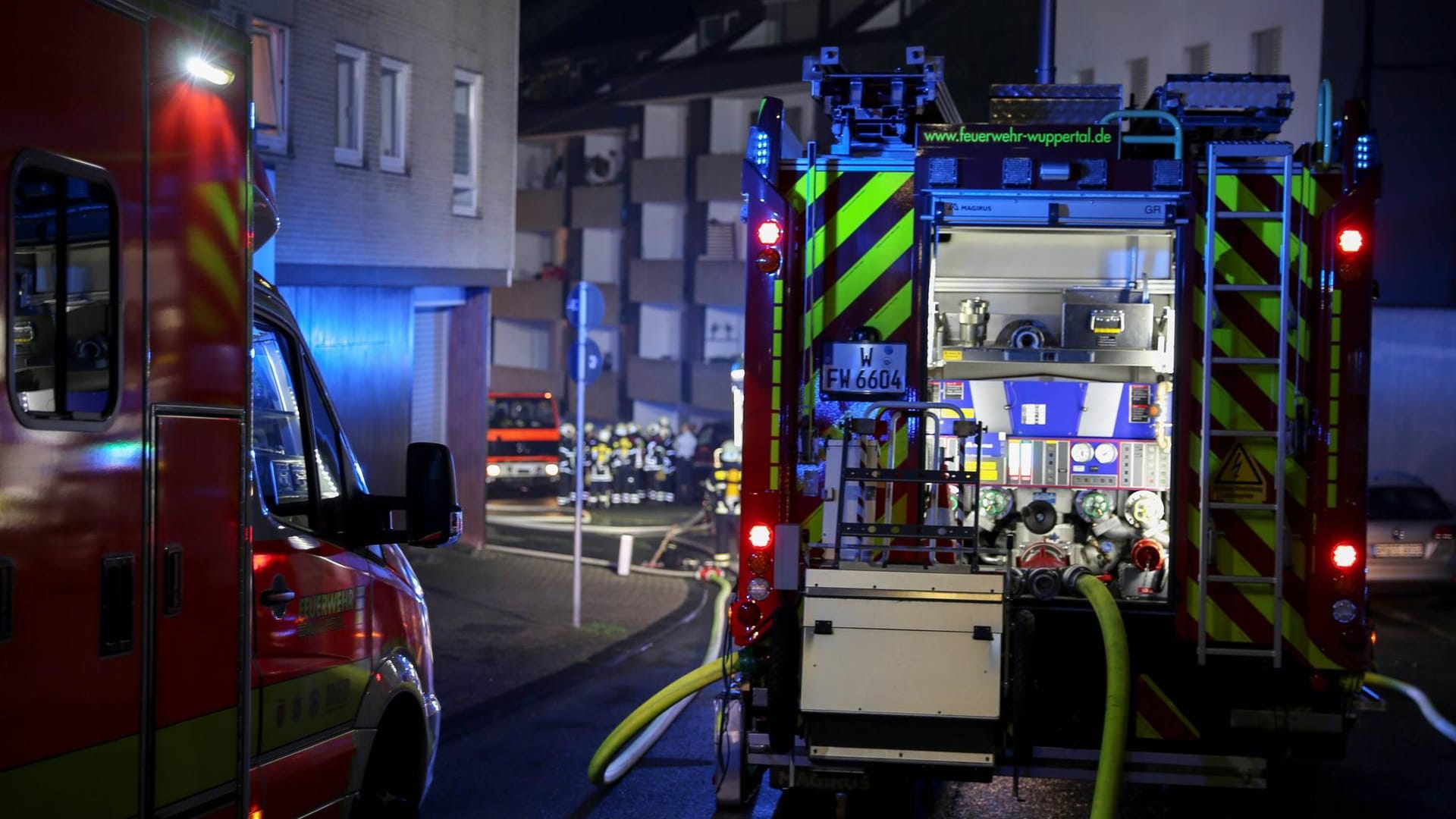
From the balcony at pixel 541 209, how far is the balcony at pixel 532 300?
170 centimetres

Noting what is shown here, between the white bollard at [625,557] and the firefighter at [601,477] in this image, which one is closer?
the white bollard at [625,557]

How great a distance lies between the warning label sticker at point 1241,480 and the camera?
22.4 feet

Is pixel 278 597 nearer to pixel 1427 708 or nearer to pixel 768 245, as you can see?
pixel 768 245

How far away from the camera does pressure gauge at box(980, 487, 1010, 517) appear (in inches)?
311

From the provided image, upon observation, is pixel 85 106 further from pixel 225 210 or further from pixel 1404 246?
pixel 1404 246

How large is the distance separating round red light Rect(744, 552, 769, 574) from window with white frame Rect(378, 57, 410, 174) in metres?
13.6

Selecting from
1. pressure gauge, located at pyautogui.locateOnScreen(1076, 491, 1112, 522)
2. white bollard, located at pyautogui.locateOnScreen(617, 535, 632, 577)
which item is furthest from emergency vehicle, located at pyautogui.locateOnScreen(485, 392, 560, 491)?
pressure gauge, located at pyautogui.locateOnScreen(1076, 491, 1112, 522)

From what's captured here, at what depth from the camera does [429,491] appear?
5.10m

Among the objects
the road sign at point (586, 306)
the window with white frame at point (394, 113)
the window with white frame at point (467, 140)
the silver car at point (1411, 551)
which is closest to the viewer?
the road sign at point (586, 306)

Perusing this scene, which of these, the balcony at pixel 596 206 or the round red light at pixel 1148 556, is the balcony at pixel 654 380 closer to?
the balcony at pixel 596 206

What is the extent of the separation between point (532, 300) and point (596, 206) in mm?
4145

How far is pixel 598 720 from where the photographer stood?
412 inches

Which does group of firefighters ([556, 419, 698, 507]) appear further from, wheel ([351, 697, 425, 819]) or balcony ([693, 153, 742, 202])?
wheel ([351, 697, 425, 819])

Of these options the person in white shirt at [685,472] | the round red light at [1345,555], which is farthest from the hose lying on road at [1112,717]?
the person in white shirt at [685,472]
